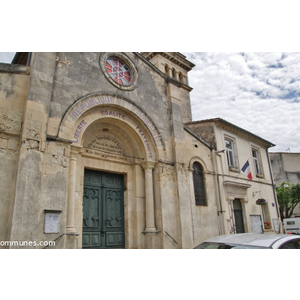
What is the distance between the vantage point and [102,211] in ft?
30.5

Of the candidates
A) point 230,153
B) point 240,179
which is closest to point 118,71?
point 230,153

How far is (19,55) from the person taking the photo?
38.0 feet

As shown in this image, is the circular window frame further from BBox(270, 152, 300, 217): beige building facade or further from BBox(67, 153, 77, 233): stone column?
BBox(270, 152, 300, 217): beige building facade

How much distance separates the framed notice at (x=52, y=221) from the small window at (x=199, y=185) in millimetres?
6270

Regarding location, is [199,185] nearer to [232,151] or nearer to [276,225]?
[232,151]

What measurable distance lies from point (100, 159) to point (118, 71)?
3.41 m

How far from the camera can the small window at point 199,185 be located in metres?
11.8

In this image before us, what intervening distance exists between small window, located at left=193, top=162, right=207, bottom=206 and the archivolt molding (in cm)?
231

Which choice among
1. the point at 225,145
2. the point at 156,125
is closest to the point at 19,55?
the point at 156,125

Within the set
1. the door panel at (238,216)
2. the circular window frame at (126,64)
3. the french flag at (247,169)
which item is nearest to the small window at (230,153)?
the french flag at (247,169)

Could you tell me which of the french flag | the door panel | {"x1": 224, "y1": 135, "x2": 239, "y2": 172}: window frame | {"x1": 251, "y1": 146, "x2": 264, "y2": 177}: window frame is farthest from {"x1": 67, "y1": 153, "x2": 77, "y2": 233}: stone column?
{"x1": 251, "y1": 146, "x2": 264, "y2": 177}: window frame

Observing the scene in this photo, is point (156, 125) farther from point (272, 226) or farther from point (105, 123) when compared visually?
point (272, 226)

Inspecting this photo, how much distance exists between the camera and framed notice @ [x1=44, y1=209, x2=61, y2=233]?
6785mm

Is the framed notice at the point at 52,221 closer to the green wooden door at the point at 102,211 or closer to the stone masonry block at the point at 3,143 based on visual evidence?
the green wooden door at the point at 102,211
